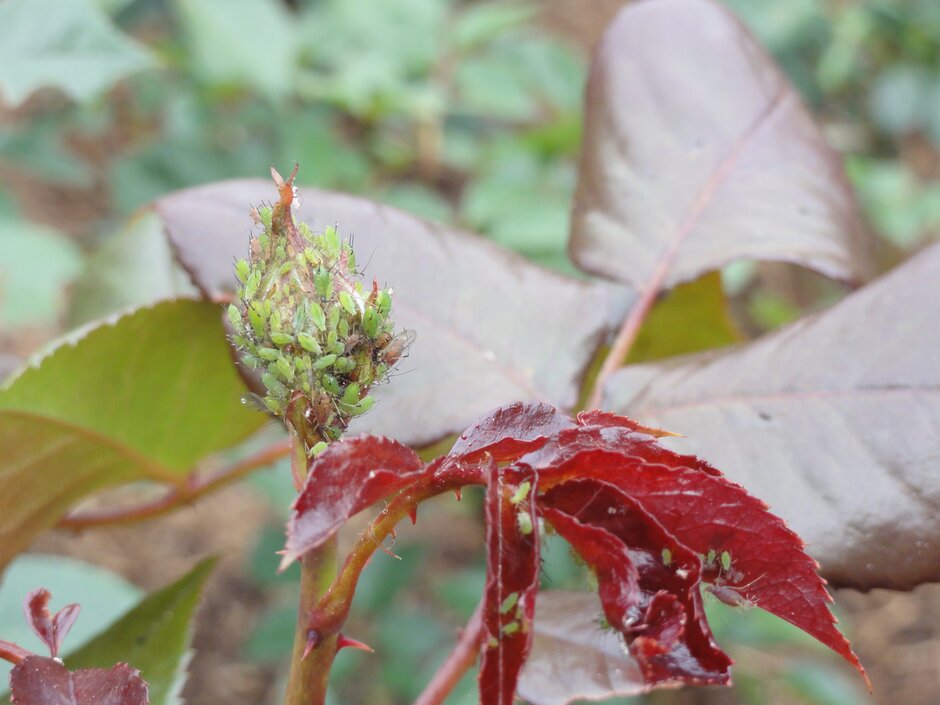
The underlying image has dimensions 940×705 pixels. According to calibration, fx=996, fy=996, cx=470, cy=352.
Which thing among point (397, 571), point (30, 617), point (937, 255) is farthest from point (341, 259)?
point (397, 571)

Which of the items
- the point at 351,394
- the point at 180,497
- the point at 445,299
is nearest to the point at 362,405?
the point at 351,394

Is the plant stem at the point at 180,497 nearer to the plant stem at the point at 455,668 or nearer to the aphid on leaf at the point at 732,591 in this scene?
the plant stem at the point at 455,668

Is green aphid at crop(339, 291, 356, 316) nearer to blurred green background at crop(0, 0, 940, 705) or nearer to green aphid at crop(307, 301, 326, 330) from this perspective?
green aphid at crop(307, 301, 326, 330)

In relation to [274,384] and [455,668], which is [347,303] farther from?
[455,668]

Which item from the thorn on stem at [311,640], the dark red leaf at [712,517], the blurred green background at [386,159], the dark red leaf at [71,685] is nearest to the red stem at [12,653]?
the dark red leaf at [71,685]

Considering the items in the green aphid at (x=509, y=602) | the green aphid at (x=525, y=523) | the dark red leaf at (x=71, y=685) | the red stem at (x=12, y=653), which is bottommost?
the red stem at (x=12, y=653)

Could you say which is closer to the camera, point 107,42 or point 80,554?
point 107,42

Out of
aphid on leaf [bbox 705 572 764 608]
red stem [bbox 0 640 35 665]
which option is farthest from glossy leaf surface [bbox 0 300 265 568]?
aphid on leaf [bbox 705 572 764 608]

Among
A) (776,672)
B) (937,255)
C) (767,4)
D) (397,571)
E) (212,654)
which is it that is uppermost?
(937,255)

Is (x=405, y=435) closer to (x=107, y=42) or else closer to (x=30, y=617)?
(x=30, y=617)
